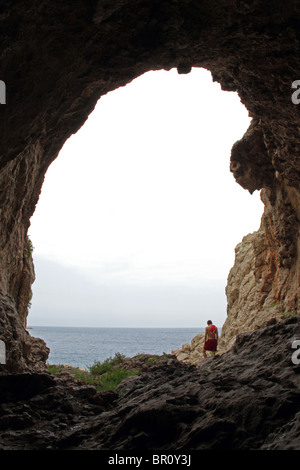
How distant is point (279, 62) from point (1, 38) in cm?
547

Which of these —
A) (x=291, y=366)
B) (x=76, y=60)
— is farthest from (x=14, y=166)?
(x=291, y=366)

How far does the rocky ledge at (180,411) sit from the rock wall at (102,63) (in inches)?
52.7

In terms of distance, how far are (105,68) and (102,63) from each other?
196 mm

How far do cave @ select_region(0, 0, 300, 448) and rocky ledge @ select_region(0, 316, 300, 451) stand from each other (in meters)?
0.09

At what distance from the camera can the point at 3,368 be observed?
7090 millimetres

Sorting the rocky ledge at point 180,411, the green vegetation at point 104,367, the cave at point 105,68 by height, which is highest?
the cave at point 105,68

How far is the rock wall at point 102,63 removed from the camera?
5762mm

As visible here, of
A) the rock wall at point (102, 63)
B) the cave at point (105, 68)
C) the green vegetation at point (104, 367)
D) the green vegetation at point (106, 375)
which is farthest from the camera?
the green vegetation at point (104, 367)

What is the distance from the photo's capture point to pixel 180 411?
18.5 feet

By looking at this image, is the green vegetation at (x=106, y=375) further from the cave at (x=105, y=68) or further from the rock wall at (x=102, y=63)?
the rock wall at (x=102, y=63)

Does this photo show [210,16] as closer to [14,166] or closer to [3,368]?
[14,166]

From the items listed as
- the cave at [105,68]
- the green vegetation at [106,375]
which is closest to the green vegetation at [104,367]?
the green vegetation at [106,375]

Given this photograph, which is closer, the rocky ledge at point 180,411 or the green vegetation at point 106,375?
the rocky ledge at point 180,411

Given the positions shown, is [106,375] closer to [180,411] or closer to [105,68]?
[180,411]
